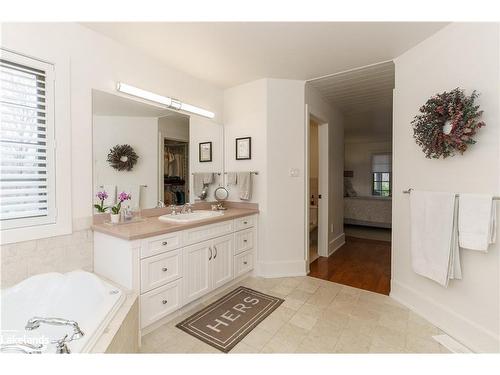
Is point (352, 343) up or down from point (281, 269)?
down

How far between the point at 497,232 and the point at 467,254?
257 millimetres

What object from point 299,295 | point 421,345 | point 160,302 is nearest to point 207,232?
point 160,302

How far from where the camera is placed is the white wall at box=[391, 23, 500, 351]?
154cm

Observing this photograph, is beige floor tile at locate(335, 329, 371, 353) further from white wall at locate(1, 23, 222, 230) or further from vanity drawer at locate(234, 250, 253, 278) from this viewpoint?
white wall at locate(1, 23, 222, 230)

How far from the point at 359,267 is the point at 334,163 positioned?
5.19 feet

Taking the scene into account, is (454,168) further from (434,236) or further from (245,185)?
(245,185)

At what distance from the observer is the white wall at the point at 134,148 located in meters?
1.96

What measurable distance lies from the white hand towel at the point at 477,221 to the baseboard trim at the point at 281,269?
5.31ft

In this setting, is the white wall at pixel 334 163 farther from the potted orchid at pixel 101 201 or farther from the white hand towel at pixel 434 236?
the potted orchid at pixel 101 201

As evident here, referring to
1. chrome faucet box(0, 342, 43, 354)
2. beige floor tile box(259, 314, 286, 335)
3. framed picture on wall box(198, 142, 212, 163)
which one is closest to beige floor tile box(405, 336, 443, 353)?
beige floor tile box(259, 314, 286, 335)

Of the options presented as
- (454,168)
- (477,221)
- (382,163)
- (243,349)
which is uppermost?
(382,163)

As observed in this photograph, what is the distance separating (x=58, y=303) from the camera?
1521 millimetres

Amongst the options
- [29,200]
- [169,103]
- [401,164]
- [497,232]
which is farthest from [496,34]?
[29,200]
